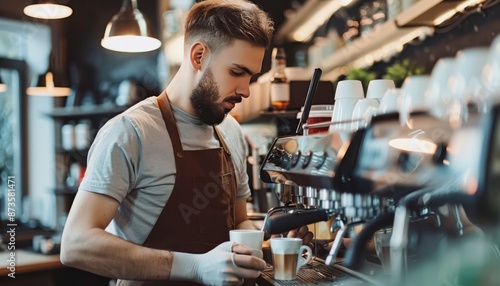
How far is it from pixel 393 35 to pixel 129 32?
1.41m

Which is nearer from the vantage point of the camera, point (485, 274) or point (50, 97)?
point (485, 274)

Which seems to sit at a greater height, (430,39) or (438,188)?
(430,39)

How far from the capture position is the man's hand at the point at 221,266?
4.19 ft

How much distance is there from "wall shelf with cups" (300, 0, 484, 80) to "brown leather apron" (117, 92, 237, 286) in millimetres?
1279

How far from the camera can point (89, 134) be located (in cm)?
539

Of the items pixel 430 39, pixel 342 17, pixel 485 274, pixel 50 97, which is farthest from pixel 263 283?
pixel 50 97

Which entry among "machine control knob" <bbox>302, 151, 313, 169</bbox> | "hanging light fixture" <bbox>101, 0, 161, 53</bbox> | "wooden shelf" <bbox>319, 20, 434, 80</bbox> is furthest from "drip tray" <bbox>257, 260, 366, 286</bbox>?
"hanging light fixture" <bbox>101, 0, 161, 53</bbox>

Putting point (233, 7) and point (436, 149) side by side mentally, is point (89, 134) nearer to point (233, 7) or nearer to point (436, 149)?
point (233, 7)

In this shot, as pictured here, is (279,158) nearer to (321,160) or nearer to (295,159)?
(295,159)

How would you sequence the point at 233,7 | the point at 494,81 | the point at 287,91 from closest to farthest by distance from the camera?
the point at 494,81
the point at 233,7
the point at 287,91

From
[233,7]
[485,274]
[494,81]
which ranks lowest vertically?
[485,274]

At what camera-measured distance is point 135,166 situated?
5.24 ft

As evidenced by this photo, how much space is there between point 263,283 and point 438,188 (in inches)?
24.7

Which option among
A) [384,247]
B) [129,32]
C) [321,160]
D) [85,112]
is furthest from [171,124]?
[85,112]
